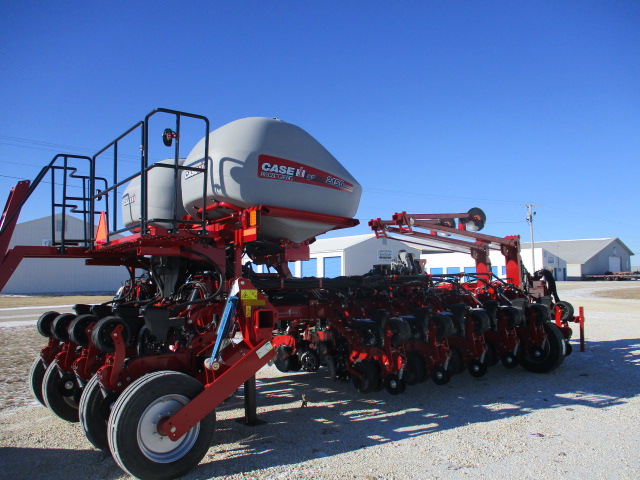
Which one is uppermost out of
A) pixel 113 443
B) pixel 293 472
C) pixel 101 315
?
pixel 101 315

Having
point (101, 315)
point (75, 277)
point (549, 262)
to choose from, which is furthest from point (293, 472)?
point (549, 262)

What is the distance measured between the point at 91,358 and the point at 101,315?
69 cm

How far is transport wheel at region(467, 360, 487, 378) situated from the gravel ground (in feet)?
0.37

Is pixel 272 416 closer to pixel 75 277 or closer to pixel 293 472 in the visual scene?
pixel 293 472

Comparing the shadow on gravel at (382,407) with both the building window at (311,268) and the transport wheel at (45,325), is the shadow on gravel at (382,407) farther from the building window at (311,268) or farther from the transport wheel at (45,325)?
the building window at (311,268)

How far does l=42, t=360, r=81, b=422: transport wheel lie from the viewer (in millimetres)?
5781

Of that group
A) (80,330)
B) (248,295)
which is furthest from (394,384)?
(80,330)

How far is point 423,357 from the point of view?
23.5 feet

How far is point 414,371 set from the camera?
277 inches

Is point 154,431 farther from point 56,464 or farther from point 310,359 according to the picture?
point 310,359

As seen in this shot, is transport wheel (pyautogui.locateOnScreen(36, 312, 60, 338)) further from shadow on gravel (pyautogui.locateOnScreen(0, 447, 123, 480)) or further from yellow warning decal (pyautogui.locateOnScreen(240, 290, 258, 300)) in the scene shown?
yellow warning decal (pyautogui.locateOnScreen(240, 290, 258, 300))

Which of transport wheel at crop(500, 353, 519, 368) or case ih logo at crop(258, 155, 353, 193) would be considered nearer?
case ih logo at crop(258, 155, 353, 193)

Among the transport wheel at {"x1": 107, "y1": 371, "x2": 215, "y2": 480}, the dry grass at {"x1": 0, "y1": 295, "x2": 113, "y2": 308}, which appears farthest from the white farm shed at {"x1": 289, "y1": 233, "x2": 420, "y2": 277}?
the transport wheel at {"x1": 107, "y1": 371, "x2": 215, "y2": 480}

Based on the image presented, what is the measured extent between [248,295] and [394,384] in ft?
8.92
